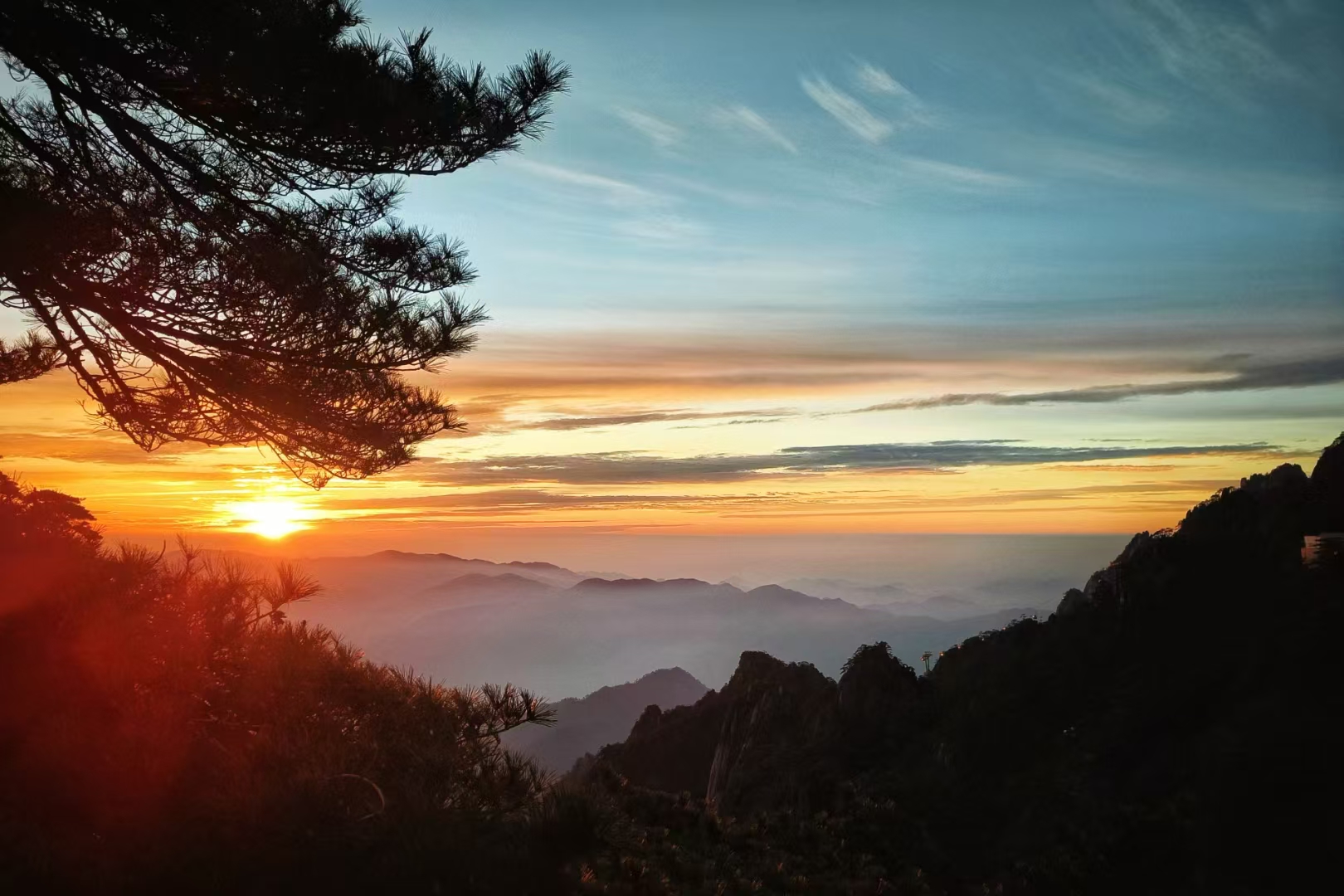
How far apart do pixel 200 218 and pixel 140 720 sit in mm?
5037

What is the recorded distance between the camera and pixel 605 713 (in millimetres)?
102562

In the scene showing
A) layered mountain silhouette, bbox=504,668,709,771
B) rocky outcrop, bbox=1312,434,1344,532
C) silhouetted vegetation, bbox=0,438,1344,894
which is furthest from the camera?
layered mountain silhouette, bbox=504,668,709,771

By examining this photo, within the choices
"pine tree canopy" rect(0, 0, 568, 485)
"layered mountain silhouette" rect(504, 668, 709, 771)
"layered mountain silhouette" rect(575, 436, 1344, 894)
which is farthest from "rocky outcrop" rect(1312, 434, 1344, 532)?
"layered mountain silhouette" rect(504, 668, 709, 771)

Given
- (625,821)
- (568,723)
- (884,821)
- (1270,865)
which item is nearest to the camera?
(625,821)

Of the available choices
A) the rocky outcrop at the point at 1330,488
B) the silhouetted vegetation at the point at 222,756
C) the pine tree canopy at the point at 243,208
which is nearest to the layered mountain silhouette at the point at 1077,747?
the rocky outcrop at the point at 1330,488

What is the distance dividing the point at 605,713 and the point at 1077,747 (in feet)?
298

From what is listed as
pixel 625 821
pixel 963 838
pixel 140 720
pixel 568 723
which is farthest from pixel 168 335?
pixel 568 723

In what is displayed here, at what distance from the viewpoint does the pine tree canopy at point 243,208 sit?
282 inches

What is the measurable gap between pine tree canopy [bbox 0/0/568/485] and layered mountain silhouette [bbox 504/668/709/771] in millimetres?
75798

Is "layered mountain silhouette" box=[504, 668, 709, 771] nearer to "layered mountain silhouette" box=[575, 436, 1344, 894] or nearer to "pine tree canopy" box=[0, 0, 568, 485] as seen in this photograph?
"layered mountain silhouette" box=[575, 436, 1344, 894]

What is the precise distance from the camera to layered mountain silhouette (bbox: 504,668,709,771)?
294 feet

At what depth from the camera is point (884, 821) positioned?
13.8 metres

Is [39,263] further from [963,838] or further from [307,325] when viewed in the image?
[963,838]

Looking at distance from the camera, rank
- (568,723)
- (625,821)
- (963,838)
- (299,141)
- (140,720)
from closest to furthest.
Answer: (140,720) → (625,821) → (299,141) → (963,838) → (568,723)
